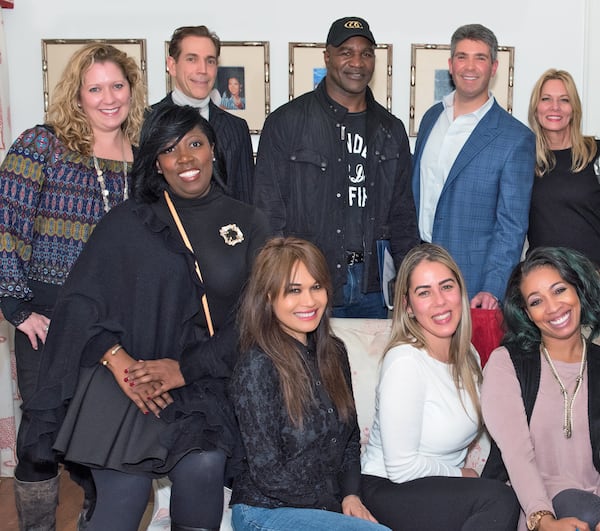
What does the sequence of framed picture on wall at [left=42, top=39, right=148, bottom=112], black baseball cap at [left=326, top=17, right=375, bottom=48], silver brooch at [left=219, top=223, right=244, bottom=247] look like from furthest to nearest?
1. framed picture on wall at [left=42, top=39, right=148, bottom=112]
2. black baseball cap at [left=326, top=17, right=375, bottom=48]
3. silver brooch at [left=219, top=223, right=244, bottom=247]

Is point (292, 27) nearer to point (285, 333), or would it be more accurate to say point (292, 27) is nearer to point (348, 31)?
point (348, 31)

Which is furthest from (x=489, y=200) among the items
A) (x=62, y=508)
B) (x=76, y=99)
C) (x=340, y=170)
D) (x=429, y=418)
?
(x=62, y=508)

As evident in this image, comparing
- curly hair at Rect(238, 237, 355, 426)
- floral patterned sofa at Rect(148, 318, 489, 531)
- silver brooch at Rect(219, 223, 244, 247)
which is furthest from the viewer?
floral patterned sofa at Rect(148, 318, 489, 531)

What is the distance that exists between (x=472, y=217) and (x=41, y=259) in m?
1.56

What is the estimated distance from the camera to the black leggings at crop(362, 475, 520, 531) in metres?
2.30

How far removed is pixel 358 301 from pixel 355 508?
106 cm

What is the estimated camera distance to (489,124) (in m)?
3.25

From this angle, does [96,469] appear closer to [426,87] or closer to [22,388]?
[22,388]

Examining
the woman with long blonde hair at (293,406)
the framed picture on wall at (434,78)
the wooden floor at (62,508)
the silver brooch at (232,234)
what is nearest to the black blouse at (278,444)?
the woman with long blonde hair at (293,406)

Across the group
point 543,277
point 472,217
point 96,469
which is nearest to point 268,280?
point 96,469

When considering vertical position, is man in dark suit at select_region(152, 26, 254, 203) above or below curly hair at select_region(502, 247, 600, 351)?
above

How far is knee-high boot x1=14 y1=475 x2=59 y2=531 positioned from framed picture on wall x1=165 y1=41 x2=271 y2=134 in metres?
2.15

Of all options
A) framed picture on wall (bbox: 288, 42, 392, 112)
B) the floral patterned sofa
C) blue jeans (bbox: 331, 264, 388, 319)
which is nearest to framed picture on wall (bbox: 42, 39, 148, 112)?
framed picture on wall (bbox: 288, 42, 392, 112)

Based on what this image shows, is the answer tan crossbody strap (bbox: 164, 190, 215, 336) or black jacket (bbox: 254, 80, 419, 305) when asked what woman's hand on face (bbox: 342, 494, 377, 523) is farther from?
black jacket (bbox: 254, 80, 419, 305)
